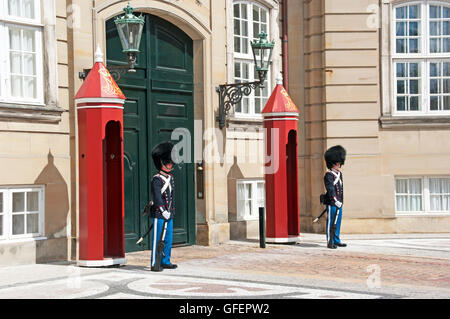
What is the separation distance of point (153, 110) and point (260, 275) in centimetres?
398

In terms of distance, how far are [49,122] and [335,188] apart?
16.1ft

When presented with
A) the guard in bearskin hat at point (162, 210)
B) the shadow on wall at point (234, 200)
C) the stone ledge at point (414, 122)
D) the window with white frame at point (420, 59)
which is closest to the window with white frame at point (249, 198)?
the shadow on wall at point (234, 200)

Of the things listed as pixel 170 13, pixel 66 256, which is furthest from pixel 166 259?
pixel 170 13

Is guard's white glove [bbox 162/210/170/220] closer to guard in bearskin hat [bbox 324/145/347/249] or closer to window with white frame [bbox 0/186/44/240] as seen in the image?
window with white frame [bbox 0/186/44/240]

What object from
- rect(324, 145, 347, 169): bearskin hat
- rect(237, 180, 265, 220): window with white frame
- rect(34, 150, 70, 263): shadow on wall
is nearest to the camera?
rect(34, 150, 70, 263): shadow on wall

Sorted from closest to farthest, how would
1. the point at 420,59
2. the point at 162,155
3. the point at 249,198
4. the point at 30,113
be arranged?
the point at 162,155 → the point at 30,113 → the point at 249,198 → the point at 420,59

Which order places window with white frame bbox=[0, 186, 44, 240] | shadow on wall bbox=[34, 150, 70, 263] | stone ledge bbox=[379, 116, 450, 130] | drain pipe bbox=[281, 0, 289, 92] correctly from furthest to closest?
drain pipe bbox=[281, 0, 289, 92]
stone ledge bbox=[379, 116, 450, 130]
shadow on wall bbox=[34, 150, 70, 263]
window with white frame bbox=[0, 186, 44, 240]

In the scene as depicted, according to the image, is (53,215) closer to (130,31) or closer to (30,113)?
(30,113)

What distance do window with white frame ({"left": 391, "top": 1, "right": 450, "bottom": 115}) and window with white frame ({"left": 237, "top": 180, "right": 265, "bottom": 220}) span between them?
10.3 feet

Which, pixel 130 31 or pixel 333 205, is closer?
pixel 130 31

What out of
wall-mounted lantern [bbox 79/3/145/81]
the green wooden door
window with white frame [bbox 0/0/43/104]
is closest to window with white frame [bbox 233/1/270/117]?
the green wooden door

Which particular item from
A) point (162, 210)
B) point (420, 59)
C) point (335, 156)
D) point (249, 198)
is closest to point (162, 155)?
point (162, 210)

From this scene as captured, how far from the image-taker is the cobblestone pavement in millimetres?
8836

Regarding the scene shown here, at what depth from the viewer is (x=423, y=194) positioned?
52.3 feet
